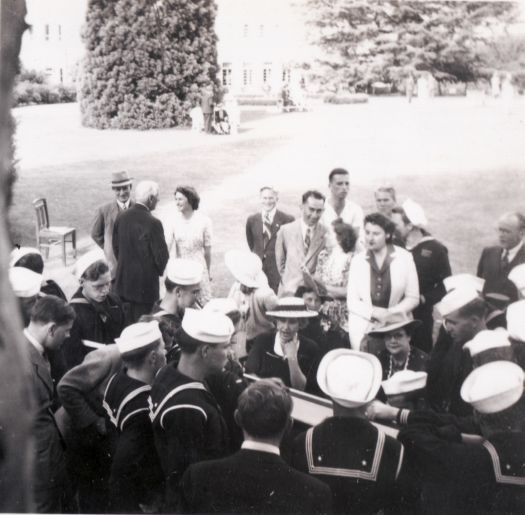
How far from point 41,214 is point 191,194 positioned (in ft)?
2.66

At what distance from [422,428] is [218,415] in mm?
995

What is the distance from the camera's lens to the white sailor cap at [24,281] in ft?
12.5

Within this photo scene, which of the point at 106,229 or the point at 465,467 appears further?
the point at 106,229

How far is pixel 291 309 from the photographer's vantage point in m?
3.91

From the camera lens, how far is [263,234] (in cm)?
401

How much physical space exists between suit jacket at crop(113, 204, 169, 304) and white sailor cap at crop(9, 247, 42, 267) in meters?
0.43

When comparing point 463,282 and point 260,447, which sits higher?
point 463,282

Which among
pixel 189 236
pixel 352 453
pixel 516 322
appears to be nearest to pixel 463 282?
pixel 516 322

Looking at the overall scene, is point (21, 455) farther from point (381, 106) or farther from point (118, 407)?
point (381, 106)

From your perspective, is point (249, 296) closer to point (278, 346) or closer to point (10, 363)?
point (278, 346)

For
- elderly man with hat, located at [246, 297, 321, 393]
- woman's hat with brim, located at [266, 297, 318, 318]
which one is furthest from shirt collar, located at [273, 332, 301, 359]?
woman's hat with brim, located at [266, 297, 318, 318]

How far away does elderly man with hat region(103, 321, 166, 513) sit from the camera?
351 centimetres

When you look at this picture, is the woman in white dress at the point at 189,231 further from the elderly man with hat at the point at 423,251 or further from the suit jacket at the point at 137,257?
the elderly man with hat at the point at 423,251

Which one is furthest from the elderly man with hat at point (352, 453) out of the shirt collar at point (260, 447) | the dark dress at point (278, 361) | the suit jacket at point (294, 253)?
the suit jacket at point (294, 253)
